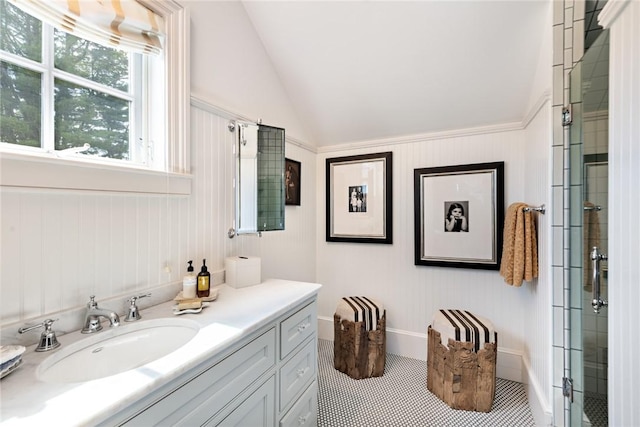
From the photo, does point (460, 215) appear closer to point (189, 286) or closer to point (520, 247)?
point (520, 247)

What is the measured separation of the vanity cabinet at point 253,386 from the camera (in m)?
0.82

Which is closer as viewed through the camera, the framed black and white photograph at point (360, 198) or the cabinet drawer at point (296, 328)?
the cabinet drawer at point (296, 328)

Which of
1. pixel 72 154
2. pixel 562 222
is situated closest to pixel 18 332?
pixel 72 154

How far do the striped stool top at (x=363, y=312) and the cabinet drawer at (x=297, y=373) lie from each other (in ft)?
2.04

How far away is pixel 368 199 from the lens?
269 centimetres

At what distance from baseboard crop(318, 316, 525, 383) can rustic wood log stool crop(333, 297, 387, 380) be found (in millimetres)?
402

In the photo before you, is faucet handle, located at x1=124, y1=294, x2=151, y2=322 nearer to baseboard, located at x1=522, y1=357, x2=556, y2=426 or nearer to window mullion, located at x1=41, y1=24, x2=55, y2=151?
window mullion, located at x1=41, y1=24, x2=55, y2=151

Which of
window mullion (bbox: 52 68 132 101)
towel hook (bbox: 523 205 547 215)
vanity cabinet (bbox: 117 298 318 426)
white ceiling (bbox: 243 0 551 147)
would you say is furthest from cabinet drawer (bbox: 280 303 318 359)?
white ceiling (bbox: 243 0 551 147)

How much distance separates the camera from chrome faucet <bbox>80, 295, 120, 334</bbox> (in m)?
1.06

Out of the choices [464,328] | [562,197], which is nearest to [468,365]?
[464,328]

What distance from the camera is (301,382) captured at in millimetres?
1499

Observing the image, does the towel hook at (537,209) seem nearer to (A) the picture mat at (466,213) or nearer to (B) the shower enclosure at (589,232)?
(B) the shower enclosure at (589,232)
